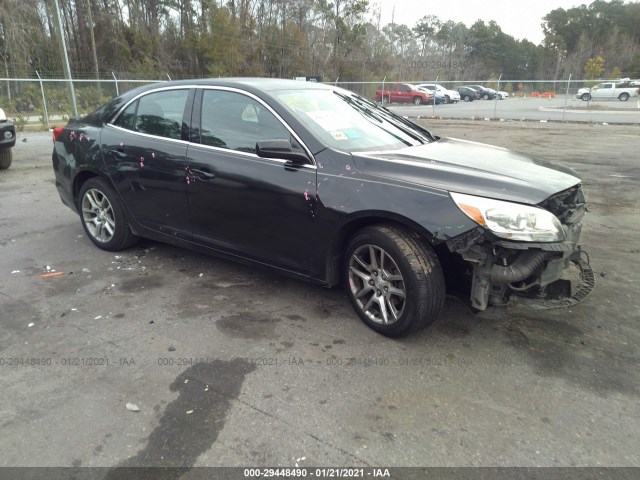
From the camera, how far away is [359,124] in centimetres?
393

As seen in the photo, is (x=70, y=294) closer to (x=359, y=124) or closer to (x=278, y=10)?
(x=359, y=124)

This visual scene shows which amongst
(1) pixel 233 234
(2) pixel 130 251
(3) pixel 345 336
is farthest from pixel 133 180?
(3) pixel 345 336

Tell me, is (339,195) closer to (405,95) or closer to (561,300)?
(561,300)

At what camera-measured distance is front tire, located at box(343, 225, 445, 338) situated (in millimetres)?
3006

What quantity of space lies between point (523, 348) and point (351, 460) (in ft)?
5.07

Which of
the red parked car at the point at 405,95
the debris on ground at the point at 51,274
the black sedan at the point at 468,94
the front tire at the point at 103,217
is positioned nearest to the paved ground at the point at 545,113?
the red parked car at the point at 405,95

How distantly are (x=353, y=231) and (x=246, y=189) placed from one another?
91 cm

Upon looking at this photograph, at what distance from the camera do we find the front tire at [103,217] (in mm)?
4668

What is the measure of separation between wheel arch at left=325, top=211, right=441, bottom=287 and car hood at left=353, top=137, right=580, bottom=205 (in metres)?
0.26

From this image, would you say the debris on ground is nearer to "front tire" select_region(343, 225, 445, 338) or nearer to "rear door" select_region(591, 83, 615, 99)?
"front tire" select_region(343, 225, 445, 338)

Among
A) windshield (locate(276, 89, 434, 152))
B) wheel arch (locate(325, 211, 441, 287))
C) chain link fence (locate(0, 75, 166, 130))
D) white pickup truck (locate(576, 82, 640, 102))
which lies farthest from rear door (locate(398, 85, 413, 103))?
wheel arch (locate(325, 211, 441, 287))

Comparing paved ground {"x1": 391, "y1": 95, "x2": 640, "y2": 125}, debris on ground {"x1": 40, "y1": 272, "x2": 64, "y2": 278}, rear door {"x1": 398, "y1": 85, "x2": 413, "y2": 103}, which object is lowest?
paved ground {"x1": 391, "y1": 95, "x2": 640, "y2": 125}

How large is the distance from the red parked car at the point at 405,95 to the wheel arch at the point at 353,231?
111 feet

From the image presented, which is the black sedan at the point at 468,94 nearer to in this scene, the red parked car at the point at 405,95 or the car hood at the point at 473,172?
the red parked car at the point at 405,95
